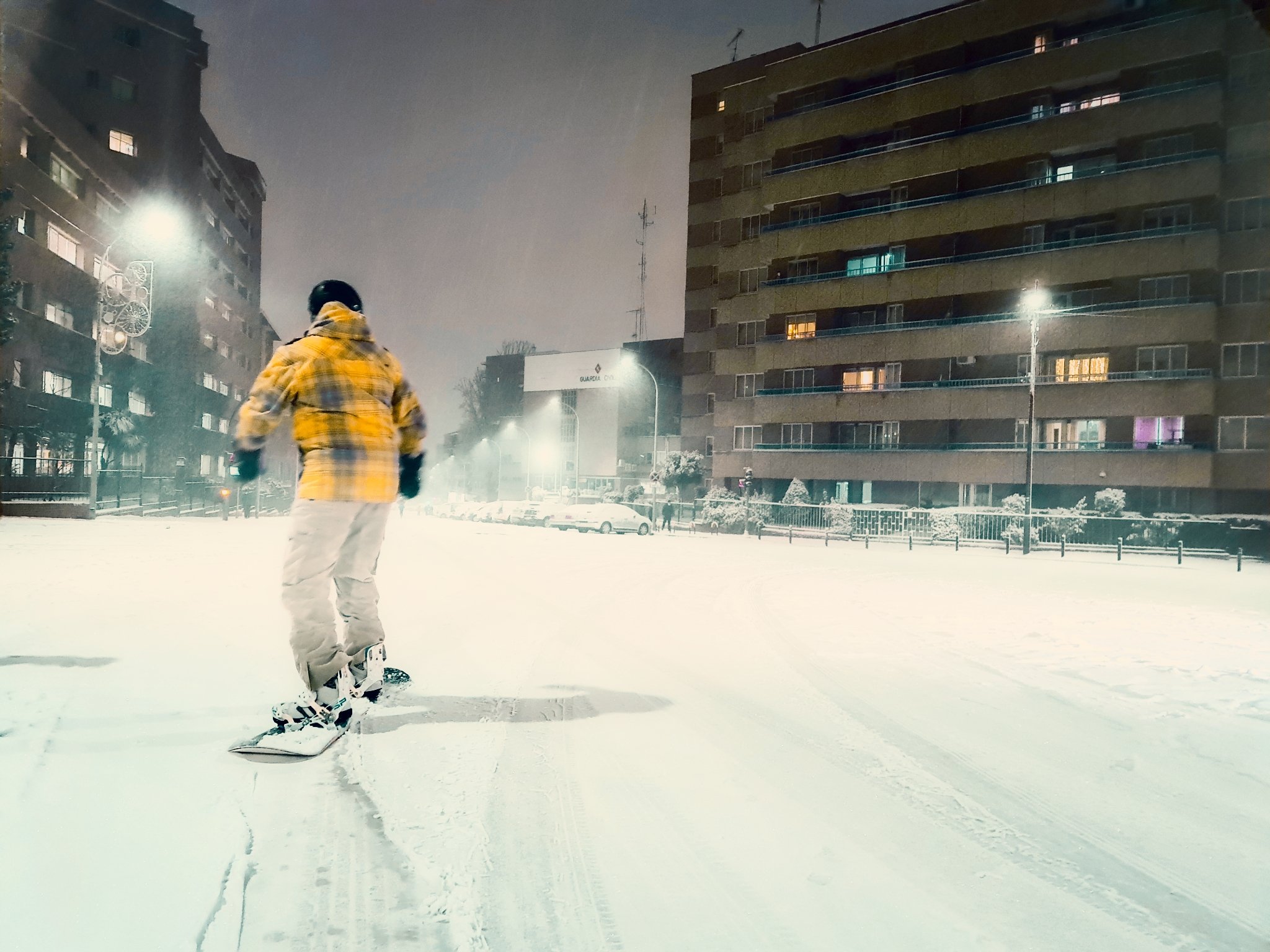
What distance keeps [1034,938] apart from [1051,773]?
192 centimetres

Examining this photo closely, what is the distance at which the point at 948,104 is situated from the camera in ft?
142

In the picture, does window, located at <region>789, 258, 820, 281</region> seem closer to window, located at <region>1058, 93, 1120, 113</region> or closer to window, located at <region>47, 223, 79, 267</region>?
window, located at <region>1058, 93, 1120, 113</region>

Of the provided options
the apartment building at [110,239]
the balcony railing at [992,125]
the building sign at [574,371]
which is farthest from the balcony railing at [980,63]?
the apartment building at [110,239]

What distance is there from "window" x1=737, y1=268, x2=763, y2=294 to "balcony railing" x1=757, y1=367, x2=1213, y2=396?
779 cm

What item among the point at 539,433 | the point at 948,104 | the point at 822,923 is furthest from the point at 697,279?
the point at 822,923

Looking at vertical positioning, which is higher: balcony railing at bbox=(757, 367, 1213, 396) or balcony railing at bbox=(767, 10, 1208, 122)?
balcony railing at bbox=(767, 10, 1208, 122)

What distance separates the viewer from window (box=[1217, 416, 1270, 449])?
34625 mm

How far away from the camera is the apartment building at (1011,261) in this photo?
3591cm

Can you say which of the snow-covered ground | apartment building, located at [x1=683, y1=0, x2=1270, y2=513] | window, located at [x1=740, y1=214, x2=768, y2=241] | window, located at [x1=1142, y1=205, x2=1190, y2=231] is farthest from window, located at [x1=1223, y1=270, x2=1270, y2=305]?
the snow-covered ground

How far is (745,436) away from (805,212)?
13529mm

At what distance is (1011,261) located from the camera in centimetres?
4059

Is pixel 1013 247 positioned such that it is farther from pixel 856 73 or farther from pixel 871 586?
pixel 871 586

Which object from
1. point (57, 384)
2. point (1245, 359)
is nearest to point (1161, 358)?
point (1245, 359)

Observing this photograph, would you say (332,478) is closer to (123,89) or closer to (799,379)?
(799,379)
